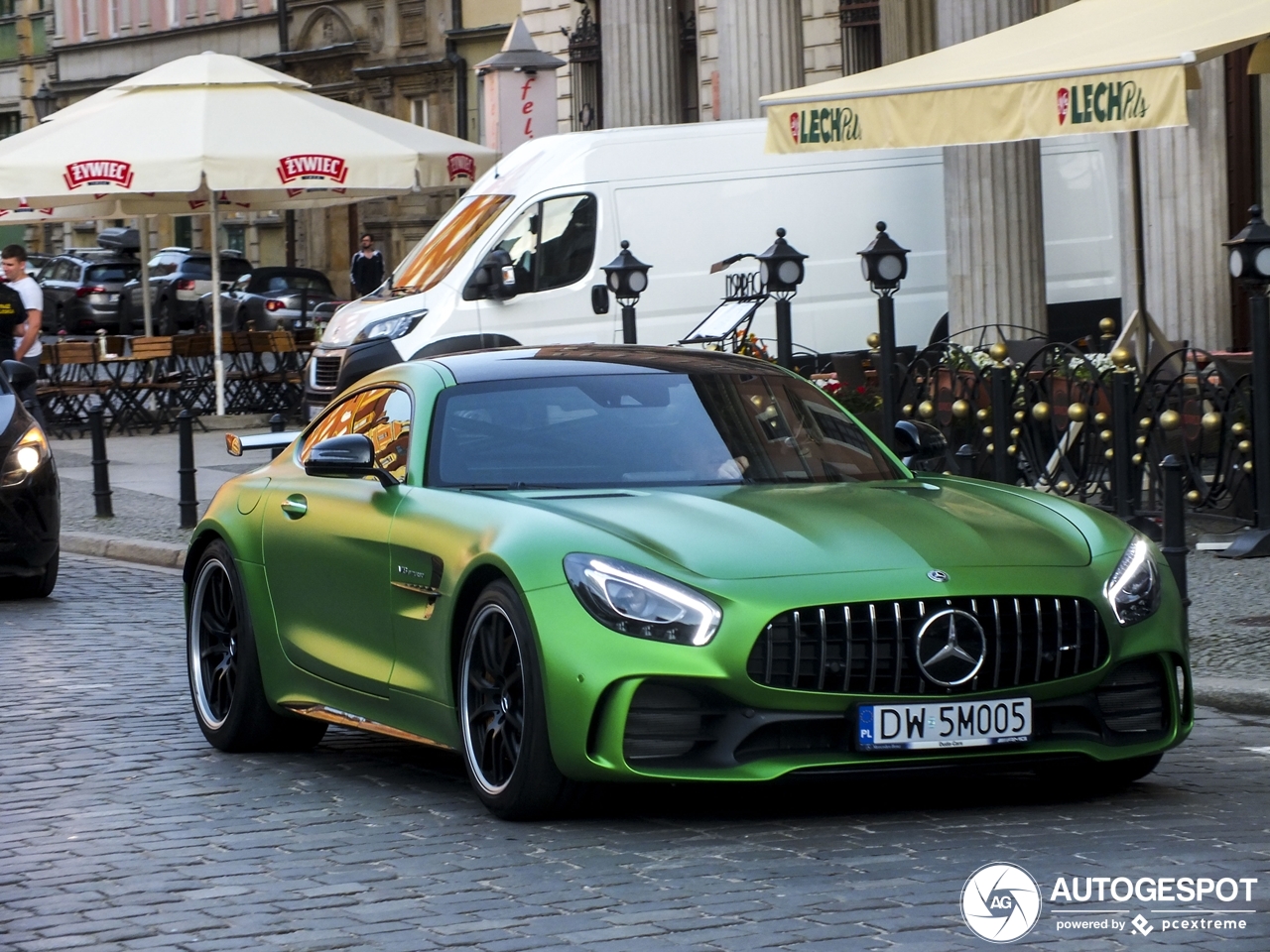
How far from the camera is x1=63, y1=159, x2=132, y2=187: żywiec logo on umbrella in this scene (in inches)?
872

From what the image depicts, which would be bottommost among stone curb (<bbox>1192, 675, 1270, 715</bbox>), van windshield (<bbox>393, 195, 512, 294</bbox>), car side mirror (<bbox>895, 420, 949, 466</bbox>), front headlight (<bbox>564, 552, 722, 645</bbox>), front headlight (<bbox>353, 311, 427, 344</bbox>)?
stone curb (<bbox>1192, 675, 1270, 715</bbox>)

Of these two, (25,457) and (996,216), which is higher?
(996,216)

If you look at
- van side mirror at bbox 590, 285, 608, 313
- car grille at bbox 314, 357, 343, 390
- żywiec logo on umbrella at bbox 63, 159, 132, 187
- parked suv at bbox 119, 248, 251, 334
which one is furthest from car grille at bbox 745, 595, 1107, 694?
parked suv at bbox 119, 248, 251, 334

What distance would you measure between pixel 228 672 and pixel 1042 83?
5.75 metres

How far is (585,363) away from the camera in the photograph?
25.1 feet

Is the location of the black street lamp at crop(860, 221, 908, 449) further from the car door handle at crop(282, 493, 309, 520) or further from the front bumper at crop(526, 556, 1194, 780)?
the front bumper at crop(526, 556, 1194, 780)

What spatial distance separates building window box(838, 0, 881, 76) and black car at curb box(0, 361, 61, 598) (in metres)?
20.9

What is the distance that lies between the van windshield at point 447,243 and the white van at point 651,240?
0.06 feet

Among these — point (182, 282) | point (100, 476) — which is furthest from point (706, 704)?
point (182, 282)

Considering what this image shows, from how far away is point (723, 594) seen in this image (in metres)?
6.11

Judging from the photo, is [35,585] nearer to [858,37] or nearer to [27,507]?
[27,507]

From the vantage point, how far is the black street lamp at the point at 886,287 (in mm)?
14617

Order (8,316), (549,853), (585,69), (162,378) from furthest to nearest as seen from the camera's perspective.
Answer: (585,69)
(162,378)
(8,316)
(549,853)

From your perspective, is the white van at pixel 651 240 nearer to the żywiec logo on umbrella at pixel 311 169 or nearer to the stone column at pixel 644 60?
the żywiec logo on umbrella at pixel 311 169
